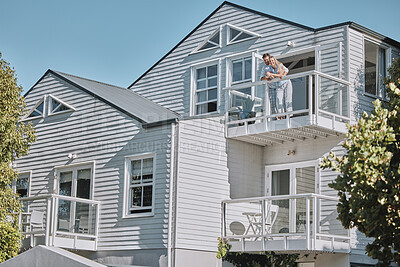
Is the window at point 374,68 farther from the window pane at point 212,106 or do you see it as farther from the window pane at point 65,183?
the window pane at point 65,183

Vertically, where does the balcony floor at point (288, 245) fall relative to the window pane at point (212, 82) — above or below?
below

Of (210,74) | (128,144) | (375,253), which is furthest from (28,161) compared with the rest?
(375,253)

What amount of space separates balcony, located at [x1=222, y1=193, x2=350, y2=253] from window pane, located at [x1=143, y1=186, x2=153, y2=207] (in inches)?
76.6

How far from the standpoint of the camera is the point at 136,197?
58.0 feet

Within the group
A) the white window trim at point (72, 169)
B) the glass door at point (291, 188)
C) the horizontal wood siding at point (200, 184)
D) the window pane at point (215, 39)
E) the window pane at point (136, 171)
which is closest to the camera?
the glass door at point (291, 188)

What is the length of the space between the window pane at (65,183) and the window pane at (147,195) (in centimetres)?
310

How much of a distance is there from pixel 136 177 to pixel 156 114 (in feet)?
8.03

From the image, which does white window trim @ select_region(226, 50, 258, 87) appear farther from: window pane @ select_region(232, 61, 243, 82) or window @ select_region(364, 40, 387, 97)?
window @ select_region(364, 40, 387, 97)

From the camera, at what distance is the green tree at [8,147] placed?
15867 mm

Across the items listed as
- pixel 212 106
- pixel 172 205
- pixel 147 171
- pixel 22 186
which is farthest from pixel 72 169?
pixel 212 106

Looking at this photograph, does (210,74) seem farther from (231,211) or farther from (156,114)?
(231,211)

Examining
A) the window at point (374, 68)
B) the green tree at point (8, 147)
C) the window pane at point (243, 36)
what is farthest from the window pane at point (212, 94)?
the green tree at point (8, 147)

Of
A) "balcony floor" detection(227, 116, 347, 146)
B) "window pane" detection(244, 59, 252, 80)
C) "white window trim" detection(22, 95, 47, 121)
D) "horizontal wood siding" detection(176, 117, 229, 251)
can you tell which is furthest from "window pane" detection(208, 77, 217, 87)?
"white window trim" detection(22, 95, 47, 121)

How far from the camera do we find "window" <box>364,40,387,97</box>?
18.0m
